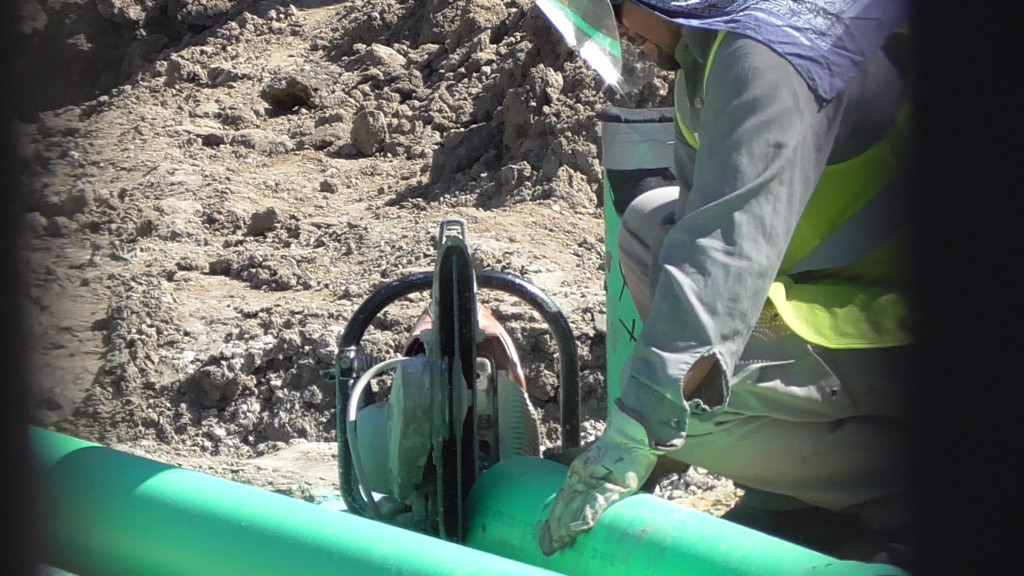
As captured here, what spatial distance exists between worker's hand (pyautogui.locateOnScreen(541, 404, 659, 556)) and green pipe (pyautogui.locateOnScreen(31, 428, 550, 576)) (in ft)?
0.69

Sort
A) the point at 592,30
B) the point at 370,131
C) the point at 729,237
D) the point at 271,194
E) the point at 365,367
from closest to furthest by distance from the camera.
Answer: the point at 729,237 < the point at 592,30 < the point at 365,367 < the point at 271,194 < the point at 370,131

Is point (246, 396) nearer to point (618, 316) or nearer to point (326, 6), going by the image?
point (618, 316)

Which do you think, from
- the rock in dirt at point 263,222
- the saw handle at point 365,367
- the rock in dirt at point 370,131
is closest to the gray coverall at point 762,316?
the saw handle at point 365,367

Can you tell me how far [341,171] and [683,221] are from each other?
628 cm

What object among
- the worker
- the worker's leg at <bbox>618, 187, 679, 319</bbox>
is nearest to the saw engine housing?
the worker's leg at <bbox>618, 187, 679, 319</bbox>

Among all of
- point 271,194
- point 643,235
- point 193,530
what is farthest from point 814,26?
point 271,194

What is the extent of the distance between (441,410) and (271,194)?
5.47 metres

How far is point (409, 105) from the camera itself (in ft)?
29.0

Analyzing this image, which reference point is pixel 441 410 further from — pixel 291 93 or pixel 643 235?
pixel 291 93

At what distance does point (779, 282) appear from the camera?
2.43 metres

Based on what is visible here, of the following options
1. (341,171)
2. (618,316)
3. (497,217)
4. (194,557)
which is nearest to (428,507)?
(194,557)

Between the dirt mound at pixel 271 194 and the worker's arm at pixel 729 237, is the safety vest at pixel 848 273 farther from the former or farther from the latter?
the dirt mound at pixel 271 194

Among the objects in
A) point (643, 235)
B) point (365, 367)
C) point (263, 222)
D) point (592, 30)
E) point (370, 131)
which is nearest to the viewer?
point (592, 30)

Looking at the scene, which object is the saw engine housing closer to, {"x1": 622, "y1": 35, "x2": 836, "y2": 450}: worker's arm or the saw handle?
the saw handle
